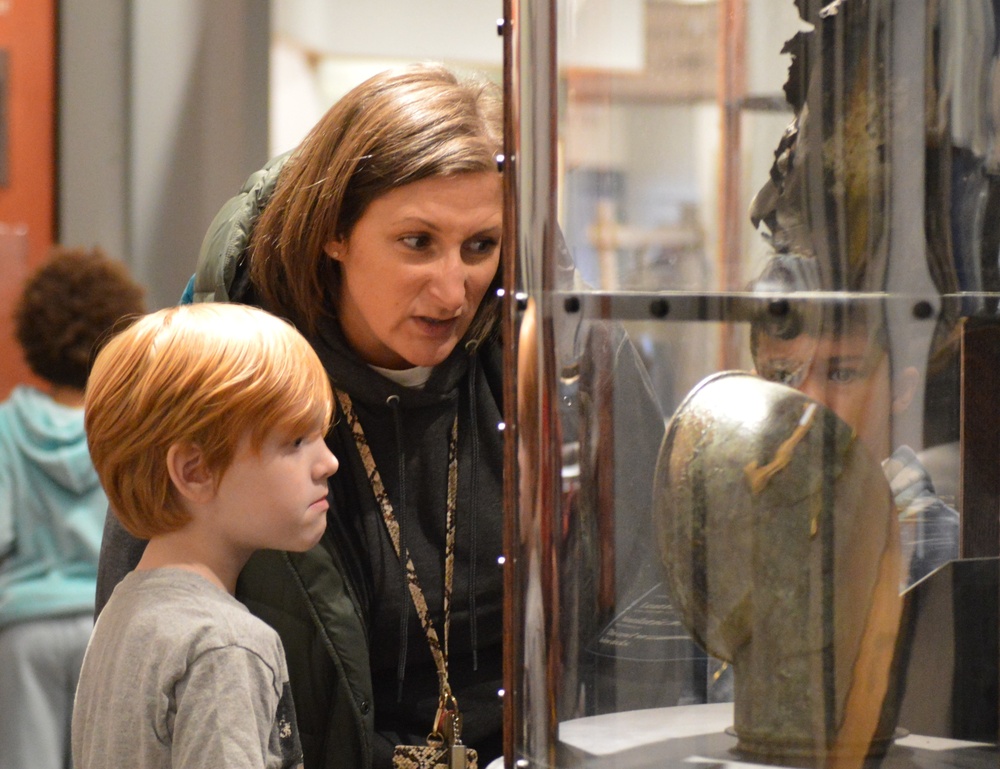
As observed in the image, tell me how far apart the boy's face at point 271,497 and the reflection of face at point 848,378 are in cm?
43

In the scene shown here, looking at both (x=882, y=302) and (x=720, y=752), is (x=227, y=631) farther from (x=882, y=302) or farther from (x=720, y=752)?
(x=882, y=302)

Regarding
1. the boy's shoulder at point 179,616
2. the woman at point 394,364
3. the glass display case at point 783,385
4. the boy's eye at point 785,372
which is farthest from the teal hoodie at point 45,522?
the boy's eye at point 785,372

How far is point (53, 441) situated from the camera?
106 inches

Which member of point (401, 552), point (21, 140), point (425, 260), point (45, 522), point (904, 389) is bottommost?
point (45, 522)

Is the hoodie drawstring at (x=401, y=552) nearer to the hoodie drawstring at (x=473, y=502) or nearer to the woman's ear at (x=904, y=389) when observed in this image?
the hoodie drawstring at (x=473, y=502)

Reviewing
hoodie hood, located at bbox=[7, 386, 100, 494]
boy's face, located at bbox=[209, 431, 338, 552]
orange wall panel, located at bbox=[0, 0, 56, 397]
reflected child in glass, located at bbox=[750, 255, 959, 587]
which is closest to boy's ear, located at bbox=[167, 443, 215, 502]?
boy's face, located at bbox=[209, 431, 338, 552]

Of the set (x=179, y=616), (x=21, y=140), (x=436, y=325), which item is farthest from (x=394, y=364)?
(x=21, y=140)

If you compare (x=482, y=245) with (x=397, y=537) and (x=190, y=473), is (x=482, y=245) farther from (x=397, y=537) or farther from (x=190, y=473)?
(x=190, y=473)

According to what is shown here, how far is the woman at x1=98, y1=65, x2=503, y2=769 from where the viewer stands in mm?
1293

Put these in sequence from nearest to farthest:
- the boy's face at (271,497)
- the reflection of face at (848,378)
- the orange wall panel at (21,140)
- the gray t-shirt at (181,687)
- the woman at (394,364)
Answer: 1. the reflection of face at (848,378)
2. the gray t-shirt at (181,687)
3. the boy's face at (271,497)
4. the woman at (394,364)
5. the orange wall panel at (21,140)

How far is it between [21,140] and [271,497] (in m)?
2.91

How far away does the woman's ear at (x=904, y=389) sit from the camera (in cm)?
80

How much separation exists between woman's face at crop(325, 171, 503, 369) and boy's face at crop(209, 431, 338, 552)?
0.80 ft

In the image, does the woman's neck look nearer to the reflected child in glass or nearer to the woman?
the woman
